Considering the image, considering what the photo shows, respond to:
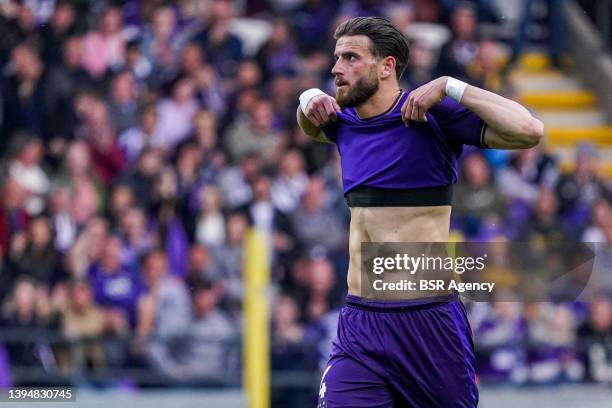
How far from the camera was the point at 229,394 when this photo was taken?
411 inches

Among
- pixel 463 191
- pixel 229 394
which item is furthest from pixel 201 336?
pixel 463 191

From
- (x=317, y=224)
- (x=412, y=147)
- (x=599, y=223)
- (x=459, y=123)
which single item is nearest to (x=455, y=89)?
(x=459, y=123)

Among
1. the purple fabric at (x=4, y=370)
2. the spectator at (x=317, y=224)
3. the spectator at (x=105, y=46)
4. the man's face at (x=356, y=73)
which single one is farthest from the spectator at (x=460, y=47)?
the man's face at (x=356, y=73)

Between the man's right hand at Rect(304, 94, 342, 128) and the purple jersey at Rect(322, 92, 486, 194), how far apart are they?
8.6 inches

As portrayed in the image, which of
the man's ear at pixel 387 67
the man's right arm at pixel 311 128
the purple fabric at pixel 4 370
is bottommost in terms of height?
the purple fabric at pixel 4 370

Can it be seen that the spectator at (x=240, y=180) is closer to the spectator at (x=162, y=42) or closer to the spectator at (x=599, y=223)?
the spectator at (x=162, y=42)

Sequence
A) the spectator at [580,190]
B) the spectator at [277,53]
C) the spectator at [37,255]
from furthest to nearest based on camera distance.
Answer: the spectator at [277,53], the spectator at [580,190], the spectator at [37,255]

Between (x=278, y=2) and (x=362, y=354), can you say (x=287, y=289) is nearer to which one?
(x=278, y=2)

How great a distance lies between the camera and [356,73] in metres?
6.15

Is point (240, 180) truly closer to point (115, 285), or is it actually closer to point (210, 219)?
point (210, 219)

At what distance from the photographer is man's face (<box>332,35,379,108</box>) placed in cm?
615

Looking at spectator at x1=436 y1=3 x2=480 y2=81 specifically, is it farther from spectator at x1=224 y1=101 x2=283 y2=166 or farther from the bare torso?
the bare torso

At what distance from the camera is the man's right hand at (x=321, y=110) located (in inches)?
250

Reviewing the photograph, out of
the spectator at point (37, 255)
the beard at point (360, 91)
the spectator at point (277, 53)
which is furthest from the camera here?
the spectator at point (277, 53)
